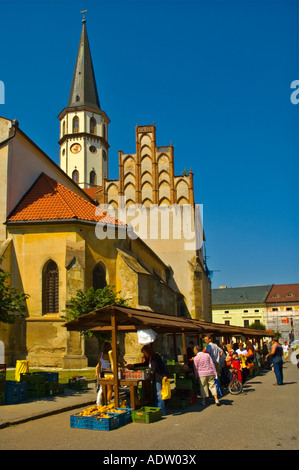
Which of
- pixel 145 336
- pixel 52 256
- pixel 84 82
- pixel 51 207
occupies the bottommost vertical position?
pixel 145 336

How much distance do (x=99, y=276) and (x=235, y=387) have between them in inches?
433

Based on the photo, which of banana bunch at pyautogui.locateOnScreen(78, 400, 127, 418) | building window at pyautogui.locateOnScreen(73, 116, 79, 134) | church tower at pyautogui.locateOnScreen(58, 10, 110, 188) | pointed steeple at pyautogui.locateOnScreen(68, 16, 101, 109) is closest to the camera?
banana bunch at pyautogui.locateOnScreen(78, 400, 127, 418)

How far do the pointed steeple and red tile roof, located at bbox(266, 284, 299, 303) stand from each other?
1967 inches

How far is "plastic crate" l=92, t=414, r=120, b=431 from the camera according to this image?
26.9 ft

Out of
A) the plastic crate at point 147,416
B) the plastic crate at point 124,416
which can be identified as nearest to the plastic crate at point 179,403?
the plastic crate at point 147,416

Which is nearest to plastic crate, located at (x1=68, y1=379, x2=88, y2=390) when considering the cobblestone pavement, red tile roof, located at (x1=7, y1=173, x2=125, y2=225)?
the cobblestone pavement

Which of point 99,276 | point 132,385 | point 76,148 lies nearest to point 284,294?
point 76,148

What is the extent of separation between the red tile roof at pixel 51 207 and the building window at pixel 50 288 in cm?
248

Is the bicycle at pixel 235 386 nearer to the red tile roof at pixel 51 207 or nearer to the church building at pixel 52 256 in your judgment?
the church building at pixel 52 256

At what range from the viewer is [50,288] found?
2186 cm

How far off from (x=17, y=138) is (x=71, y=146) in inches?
1065

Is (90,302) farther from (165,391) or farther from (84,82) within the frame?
(84,82)

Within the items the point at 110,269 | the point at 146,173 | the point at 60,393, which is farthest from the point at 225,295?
→ the point at 60,393

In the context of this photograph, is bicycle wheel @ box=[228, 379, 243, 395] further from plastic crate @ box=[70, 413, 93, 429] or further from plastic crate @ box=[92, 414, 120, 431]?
plastic crate @ box=[70, 413, 93, 429]
